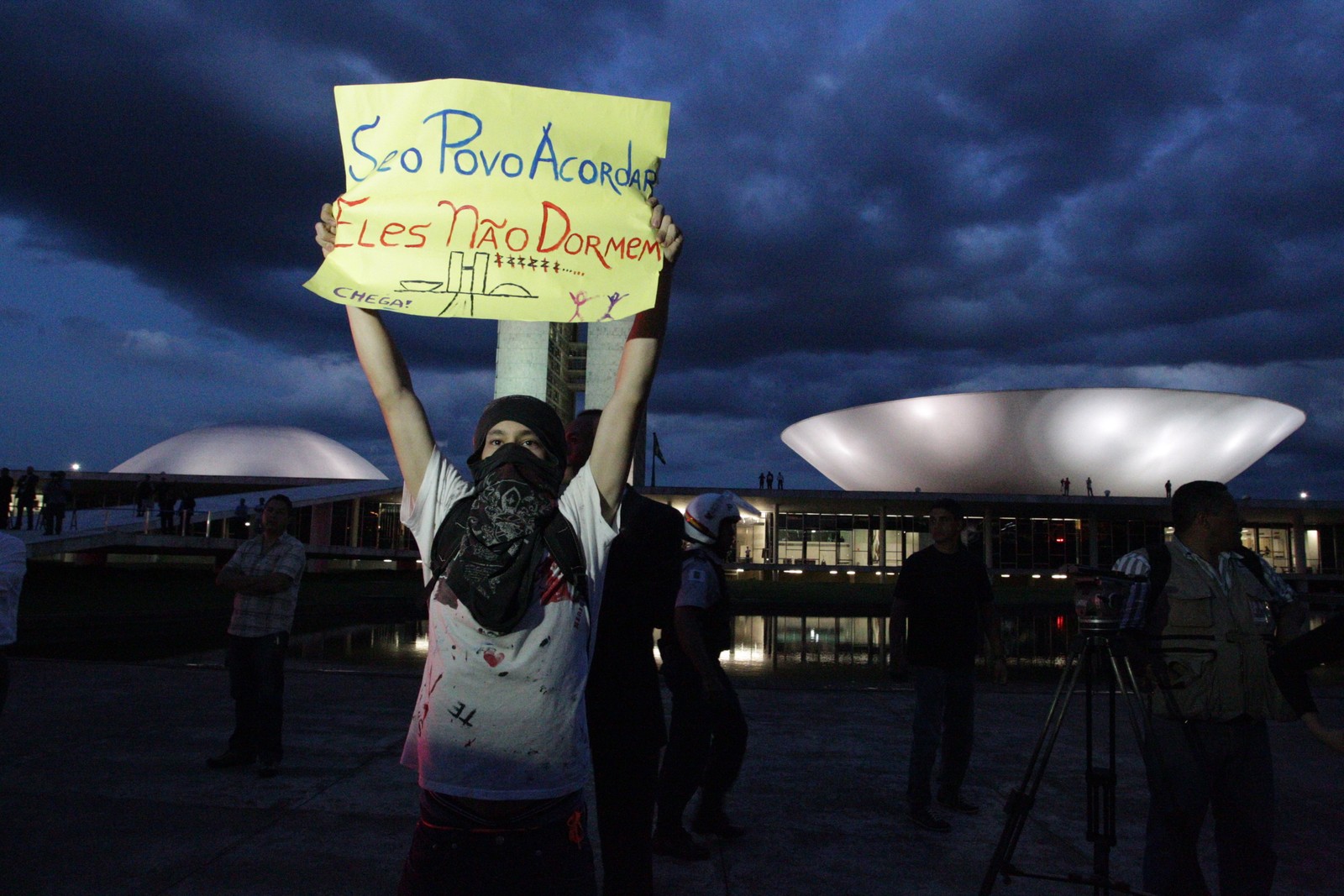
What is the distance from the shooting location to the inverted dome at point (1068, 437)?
48.7 metres

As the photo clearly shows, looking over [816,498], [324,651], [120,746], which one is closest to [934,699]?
[120,746]

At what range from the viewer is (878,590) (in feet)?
99.2

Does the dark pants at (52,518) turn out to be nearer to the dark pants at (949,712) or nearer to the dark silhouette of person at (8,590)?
the dark silhouette of person at (8,590)

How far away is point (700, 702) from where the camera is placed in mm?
3848

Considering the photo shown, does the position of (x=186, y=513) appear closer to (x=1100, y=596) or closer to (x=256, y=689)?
(x=256, y=689)

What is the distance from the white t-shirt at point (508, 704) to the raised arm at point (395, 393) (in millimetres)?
393

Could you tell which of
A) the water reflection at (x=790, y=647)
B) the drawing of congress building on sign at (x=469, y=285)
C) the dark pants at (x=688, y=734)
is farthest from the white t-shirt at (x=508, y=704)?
the water reflection at (x=790, y=647)

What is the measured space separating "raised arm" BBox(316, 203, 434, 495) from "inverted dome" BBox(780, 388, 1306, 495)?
5013 cm

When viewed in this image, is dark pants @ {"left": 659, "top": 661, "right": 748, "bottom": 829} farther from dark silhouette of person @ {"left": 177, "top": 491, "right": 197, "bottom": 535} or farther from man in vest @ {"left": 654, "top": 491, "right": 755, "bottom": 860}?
dark silhouette of person @ {"left": 177, "top": 491, "right": 197, "bottom": 535}

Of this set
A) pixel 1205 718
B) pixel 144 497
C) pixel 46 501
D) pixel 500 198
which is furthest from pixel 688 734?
pixel 144 497

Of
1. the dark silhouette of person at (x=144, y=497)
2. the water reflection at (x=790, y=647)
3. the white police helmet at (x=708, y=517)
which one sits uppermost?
the dark silhouette of person at (x=144, y=497)

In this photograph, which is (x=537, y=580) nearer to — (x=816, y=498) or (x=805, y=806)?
(x=805, y=806)

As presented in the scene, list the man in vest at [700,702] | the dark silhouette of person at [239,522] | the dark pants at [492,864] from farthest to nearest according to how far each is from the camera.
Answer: the dark silhouette of person at [239,522] < the man in vest at [700,702] < the dark pants at [492,864]

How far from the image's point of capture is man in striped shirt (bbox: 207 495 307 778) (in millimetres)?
5109
